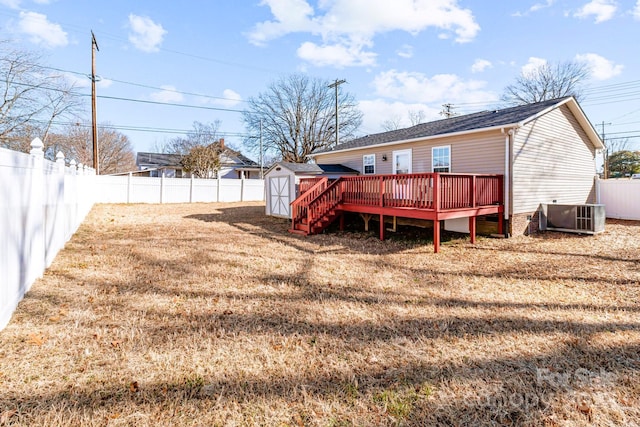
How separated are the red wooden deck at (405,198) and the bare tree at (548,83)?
27.8 metres

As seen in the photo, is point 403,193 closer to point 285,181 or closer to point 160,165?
point 285,181

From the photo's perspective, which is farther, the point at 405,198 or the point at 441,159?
the point at 441,159

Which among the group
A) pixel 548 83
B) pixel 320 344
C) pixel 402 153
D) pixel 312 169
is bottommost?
pixel 320 344

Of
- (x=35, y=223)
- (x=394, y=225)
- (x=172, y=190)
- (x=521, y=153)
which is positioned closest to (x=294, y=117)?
(x=172, y=190)

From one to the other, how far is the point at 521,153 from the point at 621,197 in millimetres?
7142

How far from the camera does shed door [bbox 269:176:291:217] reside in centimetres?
1289

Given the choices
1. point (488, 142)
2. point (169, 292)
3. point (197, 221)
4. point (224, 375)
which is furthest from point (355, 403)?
point (197, 221)

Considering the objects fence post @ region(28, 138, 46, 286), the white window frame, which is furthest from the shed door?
fence post @ region(28, 138, 46, 286)

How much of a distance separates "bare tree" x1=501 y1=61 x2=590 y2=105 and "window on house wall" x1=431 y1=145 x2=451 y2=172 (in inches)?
1016

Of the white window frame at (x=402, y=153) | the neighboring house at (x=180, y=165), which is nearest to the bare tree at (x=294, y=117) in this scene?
the neighboring house at (x=180, y=165)

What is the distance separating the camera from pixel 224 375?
2668mm

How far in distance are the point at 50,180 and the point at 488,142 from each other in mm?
10589

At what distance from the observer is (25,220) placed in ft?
13.4

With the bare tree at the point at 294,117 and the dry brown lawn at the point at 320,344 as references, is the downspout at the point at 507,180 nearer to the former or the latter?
the dry brown lawn at the point at 320,344
